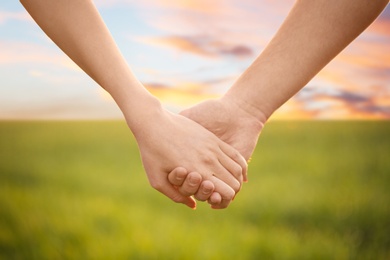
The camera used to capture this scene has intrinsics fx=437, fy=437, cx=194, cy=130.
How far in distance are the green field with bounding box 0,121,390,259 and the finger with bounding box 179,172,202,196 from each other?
11.9ft

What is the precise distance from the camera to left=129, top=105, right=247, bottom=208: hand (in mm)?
1858

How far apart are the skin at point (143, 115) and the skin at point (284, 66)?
3.3 inches

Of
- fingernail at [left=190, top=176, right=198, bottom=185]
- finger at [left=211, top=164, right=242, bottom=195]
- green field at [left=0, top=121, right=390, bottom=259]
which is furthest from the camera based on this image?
green field at [left=0, top=121, right=390, bottom=259]

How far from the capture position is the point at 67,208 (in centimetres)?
791

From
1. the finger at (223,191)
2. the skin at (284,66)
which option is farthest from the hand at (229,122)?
the finger at (223,191)

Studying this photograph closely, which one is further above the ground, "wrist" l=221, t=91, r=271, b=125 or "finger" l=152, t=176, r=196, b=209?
"wrist" l=221, t=91, r=271, b=125

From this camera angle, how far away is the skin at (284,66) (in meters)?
1.75

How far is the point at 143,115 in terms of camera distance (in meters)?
1.83

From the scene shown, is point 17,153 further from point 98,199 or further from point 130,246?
point 130,246

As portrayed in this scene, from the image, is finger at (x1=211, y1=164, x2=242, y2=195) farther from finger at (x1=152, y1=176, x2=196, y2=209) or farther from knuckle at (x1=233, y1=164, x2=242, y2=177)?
finger at (x1=152, y1=176, x2=196, y2=209)

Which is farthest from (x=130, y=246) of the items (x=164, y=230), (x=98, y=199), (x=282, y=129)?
(x=282, y=129)

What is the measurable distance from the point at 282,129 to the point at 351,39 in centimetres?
1377

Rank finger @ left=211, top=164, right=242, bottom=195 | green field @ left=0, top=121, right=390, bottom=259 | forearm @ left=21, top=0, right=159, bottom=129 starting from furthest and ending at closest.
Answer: green field @ left=0, top=121, right=390, bottom=259
finger @ left=211, top=164, right=242, bottom=195
forearm @ left=21, top=0, right=159, bottom=129

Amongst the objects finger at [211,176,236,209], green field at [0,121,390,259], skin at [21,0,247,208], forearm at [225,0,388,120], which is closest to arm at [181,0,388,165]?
forearm at [225,0,388,120]
